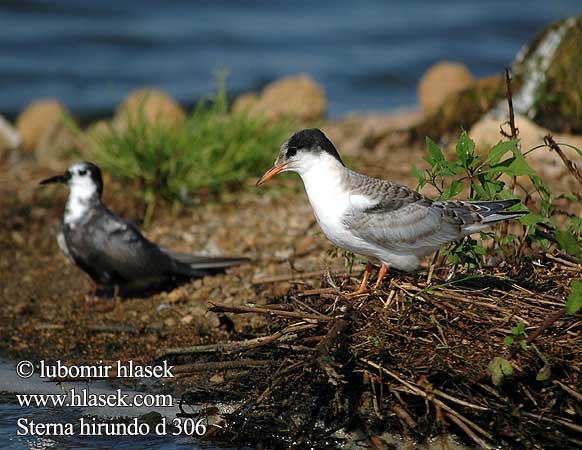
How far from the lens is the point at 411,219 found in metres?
4.33

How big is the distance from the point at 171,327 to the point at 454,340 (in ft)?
6.17

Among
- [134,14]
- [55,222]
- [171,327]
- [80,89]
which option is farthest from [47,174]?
[134,14]

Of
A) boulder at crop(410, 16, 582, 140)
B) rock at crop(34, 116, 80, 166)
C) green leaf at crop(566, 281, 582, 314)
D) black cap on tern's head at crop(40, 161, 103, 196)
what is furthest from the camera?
rock at crop(34, 116, 80, 166)

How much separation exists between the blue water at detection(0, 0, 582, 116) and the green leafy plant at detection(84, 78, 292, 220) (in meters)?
4.96

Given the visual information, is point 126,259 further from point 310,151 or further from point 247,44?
point 247,44

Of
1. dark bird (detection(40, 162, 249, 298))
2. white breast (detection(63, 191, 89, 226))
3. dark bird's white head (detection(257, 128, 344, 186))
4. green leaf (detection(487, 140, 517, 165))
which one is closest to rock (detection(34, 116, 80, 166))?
white breast (detection(63, 191, 89, 226))

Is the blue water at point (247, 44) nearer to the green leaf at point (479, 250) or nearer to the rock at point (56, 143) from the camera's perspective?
the rock at point (56, 143)

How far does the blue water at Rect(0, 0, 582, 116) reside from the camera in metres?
13.1

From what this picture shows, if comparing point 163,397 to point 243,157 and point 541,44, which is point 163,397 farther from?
point 541,44

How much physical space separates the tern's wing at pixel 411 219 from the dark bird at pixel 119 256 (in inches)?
67.1

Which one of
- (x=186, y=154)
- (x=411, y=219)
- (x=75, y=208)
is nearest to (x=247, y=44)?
(x=186, y=154)

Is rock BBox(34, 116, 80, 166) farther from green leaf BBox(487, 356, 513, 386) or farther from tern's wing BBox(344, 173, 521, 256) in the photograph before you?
green leaf BBox(487, 356, 513, 386)

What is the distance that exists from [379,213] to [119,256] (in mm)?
2063

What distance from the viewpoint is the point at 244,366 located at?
4.09m
